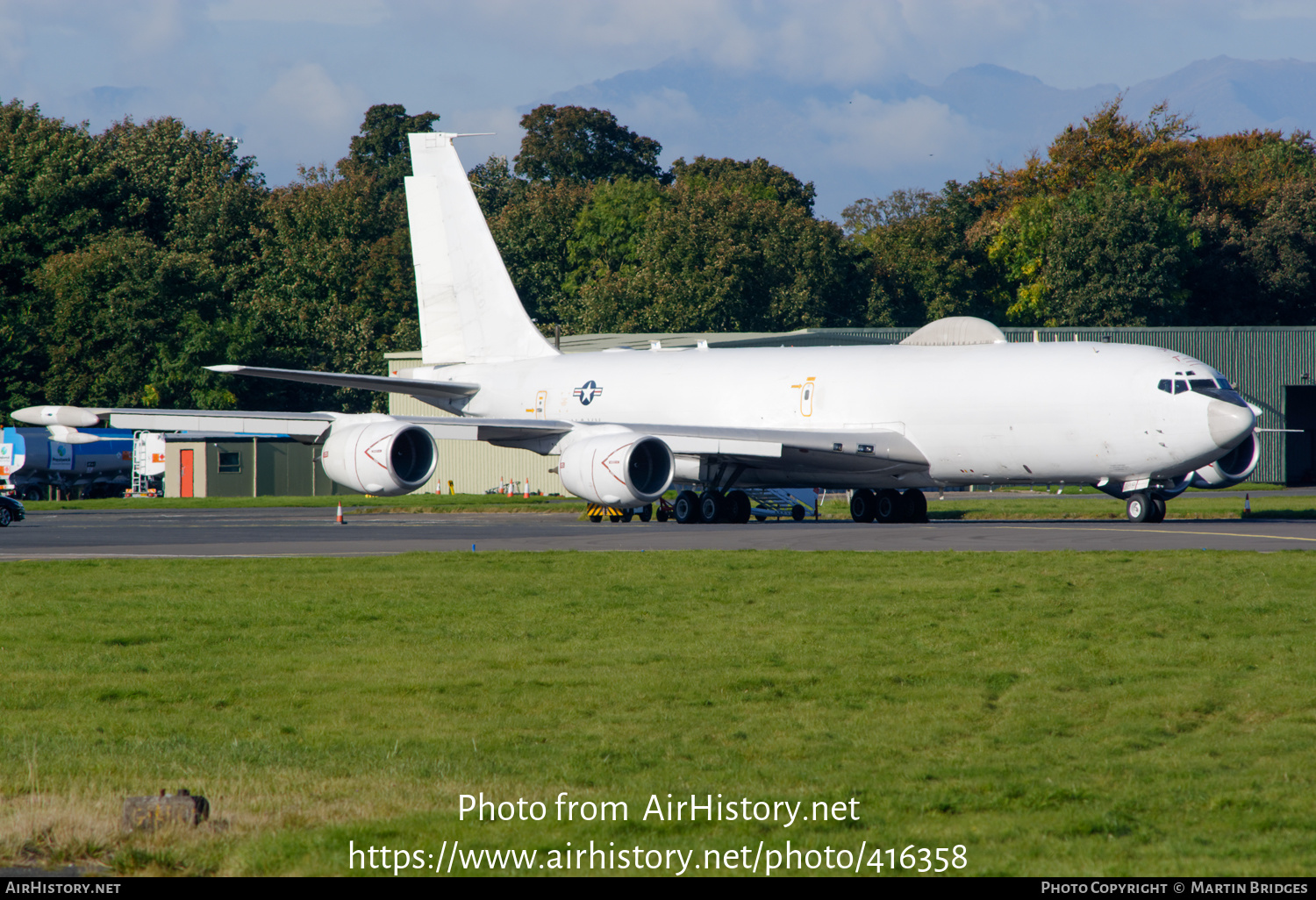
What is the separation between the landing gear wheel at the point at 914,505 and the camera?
107 ft

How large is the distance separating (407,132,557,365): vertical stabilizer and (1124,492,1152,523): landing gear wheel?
16326 mm

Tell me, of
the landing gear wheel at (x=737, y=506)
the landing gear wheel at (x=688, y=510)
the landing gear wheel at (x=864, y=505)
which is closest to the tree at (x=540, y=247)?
the landing gear wheel at (x=688, y=510)

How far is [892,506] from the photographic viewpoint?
32.9 metres

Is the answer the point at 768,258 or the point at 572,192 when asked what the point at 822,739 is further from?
the point at 572,192

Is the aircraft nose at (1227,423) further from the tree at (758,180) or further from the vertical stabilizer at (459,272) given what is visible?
the tree at (758,180)

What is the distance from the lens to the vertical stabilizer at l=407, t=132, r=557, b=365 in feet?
129

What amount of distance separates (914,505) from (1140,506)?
518 centimetres

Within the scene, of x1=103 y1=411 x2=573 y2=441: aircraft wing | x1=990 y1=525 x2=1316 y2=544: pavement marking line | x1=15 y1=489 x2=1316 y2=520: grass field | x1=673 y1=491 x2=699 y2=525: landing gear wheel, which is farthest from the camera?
x1=15 y1=489 x2=1316 y2=520: grass field

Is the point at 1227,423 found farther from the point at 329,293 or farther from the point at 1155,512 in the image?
the point at 329,293

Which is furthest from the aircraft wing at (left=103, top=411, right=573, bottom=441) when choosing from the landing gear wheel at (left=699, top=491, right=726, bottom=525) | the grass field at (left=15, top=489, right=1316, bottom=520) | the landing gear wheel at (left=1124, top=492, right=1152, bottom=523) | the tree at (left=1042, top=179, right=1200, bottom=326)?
the tree at (left=1042, top=179, right=1200, bottom=326)

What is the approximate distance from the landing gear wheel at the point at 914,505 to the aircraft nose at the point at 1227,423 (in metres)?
7.57

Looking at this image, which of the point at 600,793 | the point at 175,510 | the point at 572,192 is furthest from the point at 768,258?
the point at 600,793

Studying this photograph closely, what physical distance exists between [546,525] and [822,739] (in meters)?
23.5

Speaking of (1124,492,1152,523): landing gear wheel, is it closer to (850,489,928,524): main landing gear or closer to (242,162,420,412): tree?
(850,489,928,524): main landing gear
